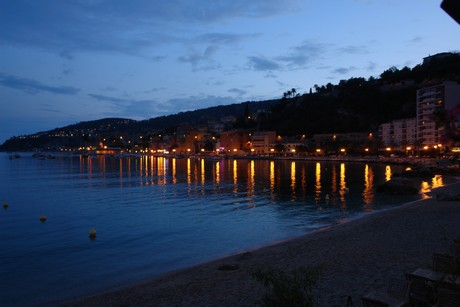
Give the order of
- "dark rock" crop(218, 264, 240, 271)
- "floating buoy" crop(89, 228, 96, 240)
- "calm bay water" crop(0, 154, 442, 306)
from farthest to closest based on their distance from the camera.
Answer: "floating buoy" crop(89, 228, 96, 240) < "calm bay water" crop(0, 154, 442, 306) < "dark rock" crop(218, 264, 240, 271)

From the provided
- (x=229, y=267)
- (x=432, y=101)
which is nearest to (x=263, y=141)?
(x=432, y=101)

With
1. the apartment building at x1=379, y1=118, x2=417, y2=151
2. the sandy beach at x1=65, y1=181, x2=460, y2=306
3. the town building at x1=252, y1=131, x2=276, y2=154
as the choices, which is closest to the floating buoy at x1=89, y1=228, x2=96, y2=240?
the sandy beach at x1=65, y1=181, x2=460, y2=306

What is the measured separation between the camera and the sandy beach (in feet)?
34.0

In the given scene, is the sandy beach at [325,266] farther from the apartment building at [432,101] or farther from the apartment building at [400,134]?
the apartment building at [400,134]

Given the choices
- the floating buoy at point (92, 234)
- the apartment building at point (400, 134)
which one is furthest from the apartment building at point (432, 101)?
the floating buoy at point (92, 234)

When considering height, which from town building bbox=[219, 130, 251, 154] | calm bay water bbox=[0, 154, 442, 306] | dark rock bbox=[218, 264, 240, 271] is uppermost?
town building bbox=[219, 130, 251, 154]

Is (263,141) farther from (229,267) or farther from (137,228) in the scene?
(229,267)

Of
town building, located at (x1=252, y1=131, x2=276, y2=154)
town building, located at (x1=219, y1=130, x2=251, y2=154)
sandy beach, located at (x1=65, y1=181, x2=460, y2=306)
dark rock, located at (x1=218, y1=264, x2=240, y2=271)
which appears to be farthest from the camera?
town building, located at (x1=219, y1=130, x2=251, y2=154)

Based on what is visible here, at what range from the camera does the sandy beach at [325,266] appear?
1037cm

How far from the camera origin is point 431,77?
147000mm

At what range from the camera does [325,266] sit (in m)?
12.7

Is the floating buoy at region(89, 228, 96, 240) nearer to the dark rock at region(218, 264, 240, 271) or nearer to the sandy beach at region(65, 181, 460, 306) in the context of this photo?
the sandy beach at region(65, 181, 460, 306)

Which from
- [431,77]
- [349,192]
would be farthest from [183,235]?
[431,77]

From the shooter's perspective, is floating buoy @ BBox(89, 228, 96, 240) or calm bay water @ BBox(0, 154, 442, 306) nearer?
calm bay water @ BBox(0, 154, 442, 306)
